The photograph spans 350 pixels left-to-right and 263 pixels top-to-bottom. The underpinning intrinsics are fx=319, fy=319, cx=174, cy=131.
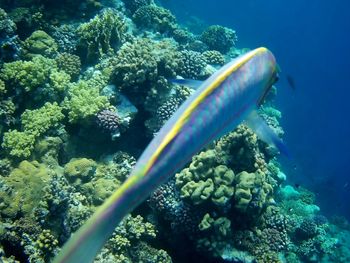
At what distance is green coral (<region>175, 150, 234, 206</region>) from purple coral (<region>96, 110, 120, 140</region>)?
1.56 metres

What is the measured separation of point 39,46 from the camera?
7.61 metres

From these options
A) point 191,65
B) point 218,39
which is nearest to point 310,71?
point 218,39

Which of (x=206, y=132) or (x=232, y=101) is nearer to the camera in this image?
(x=206, y=132)

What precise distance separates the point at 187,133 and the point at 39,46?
24.5 ft

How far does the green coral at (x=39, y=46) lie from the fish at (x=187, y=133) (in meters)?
6.90

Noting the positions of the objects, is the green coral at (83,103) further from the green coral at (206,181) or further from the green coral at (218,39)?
the green coral at (218,39)

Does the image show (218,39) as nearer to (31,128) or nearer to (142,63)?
(142,63)

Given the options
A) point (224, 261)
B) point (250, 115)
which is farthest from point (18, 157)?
point (250, 115)

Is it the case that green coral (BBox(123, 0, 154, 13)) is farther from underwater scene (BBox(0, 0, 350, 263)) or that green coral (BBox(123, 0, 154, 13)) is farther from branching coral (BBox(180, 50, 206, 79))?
branching coral (BBox(180, 50, 206, 79))

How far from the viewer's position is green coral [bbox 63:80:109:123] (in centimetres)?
624

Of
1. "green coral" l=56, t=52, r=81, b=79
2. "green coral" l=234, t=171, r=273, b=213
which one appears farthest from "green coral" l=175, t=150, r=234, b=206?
"green coral" l=56, t=52, r=81, b=79

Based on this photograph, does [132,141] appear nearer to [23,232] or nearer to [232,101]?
[23,232]

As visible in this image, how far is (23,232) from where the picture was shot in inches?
172

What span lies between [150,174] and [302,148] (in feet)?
147
